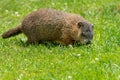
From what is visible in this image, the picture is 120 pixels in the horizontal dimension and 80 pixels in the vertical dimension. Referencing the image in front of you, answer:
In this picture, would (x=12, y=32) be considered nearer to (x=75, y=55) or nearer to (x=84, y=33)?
(x=84, y=33)

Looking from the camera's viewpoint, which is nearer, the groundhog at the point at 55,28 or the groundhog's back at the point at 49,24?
the groundhog at the point at 55,28

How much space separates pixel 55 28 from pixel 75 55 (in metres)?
1.47

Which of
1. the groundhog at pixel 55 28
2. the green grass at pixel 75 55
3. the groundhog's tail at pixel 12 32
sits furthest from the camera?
the groundhog's tail at pixel 12 32

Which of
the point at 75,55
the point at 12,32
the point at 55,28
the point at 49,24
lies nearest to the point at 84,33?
the point at 55,28

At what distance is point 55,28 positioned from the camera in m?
10.0

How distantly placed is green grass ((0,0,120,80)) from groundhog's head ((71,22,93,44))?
0.54 ft

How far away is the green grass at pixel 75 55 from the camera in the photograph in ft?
24.1

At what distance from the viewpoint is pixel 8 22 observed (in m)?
13.1

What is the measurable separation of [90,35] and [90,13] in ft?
9.66

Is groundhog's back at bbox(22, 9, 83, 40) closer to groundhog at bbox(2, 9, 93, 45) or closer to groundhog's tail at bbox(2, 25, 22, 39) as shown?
groundhog at bbox(2, 9, 93, 45)

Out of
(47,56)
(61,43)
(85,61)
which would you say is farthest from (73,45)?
(85,61)

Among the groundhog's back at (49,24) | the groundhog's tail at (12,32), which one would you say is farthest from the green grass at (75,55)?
the groundhog's back at (49,24)

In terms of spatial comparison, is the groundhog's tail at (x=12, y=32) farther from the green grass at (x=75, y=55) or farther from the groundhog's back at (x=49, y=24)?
the groundhog's back at (x=49, y=24)

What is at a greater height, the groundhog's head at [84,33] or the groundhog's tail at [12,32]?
the groundhog's head at [84,33]
